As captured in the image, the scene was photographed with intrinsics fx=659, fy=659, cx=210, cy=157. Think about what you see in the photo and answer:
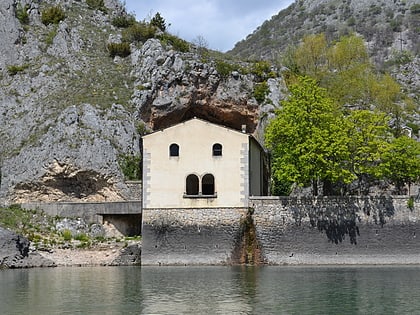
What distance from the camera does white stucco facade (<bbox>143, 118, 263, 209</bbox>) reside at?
42.7 m

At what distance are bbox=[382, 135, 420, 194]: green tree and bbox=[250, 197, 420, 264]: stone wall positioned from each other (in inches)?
167

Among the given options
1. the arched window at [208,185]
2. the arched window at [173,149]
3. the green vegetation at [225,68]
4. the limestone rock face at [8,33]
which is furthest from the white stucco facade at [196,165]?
the limestone rock face at [8,33]

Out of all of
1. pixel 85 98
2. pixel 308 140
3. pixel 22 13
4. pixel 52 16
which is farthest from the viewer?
pixel 52 16

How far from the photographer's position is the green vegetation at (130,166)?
2036 inches

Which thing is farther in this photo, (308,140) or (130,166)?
(130,166)

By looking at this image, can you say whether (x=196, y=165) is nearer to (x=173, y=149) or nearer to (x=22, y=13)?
(x=173, y=149)

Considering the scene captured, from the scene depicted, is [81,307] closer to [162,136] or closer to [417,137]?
[162,136]

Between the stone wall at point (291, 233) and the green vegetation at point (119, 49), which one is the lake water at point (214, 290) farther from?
the green vegetation at point (119, 49)

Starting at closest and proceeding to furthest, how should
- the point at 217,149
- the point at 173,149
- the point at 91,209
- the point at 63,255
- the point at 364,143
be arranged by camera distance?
the point at 63,255
the point at 217,149
the point at 173,149
the point at 364,143
the point at 91,209

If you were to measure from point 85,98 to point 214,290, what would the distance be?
30715 mm

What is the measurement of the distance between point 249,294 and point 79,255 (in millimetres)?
18161

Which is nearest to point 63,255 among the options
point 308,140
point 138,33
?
point 308,140

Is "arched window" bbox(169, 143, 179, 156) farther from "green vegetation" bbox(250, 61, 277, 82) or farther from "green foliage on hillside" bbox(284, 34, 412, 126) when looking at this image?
"green foliage on hillside" bbox(284, 34, 412, 126)

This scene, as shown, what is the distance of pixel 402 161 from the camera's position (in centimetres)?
4544
